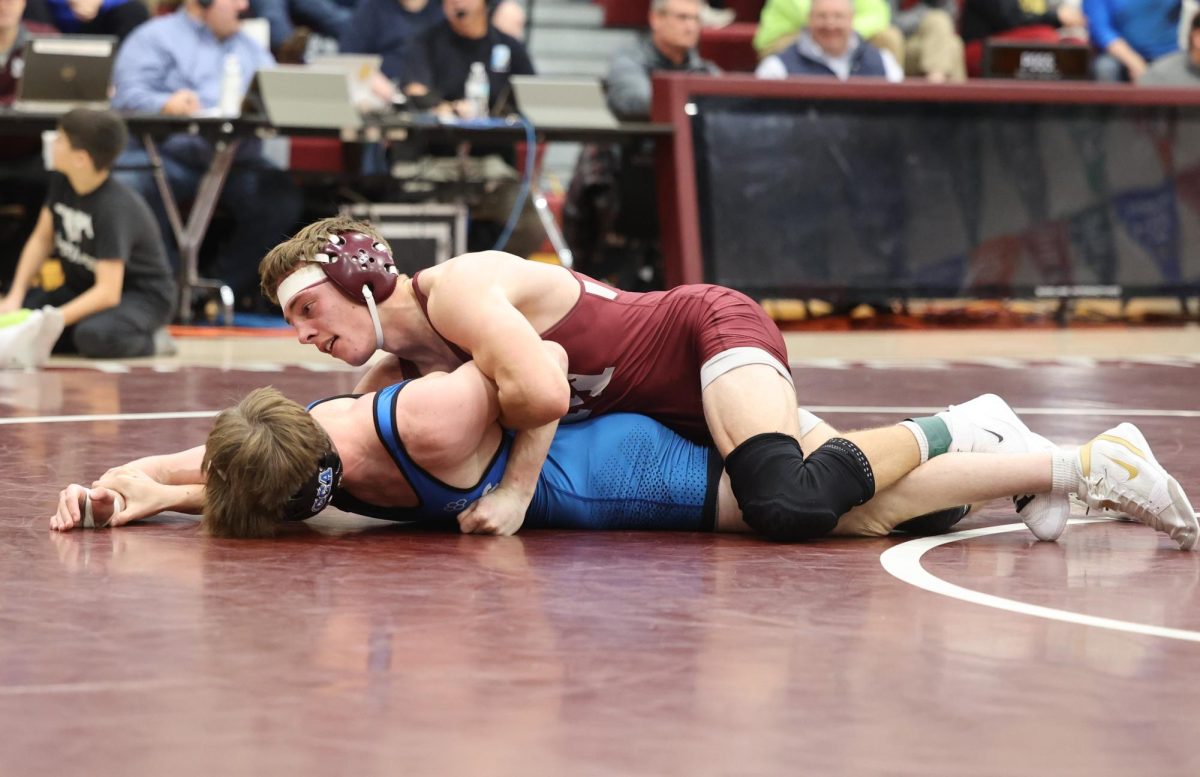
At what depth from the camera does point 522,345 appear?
3.33 meters

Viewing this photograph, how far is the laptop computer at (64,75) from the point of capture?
8508 millimetres

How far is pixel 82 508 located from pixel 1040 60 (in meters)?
7.36

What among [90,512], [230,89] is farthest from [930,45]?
[90,512]

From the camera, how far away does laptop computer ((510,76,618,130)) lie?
9070 mm

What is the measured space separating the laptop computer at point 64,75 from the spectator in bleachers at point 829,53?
11.1 ft

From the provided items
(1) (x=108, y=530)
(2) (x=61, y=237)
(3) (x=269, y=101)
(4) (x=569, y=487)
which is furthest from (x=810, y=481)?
(3) (x=269, y=101)

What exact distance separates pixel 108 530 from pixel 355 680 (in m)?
1.39

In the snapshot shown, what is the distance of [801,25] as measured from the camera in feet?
35.0

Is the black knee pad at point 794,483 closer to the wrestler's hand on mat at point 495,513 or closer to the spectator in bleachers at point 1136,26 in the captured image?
the wrestler's hand on mat at point 495,513

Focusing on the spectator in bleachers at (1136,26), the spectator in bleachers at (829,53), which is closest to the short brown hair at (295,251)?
the spectator in bleachers at (829,53)

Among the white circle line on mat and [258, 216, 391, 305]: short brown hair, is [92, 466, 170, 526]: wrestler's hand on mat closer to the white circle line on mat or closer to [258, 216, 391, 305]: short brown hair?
[258, 216, 391, 305]: short brown hair

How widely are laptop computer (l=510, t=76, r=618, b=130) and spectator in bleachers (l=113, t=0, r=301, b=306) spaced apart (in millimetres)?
1390

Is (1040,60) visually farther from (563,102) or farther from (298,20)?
(298,20)

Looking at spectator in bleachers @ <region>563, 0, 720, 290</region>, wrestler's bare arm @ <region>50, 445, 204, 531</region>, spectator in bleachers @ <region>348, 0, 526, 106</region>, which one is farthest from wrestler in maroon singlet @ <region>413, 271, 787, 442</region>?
spectator in bleachers @ <region>348, 0, 526, 106</region>
